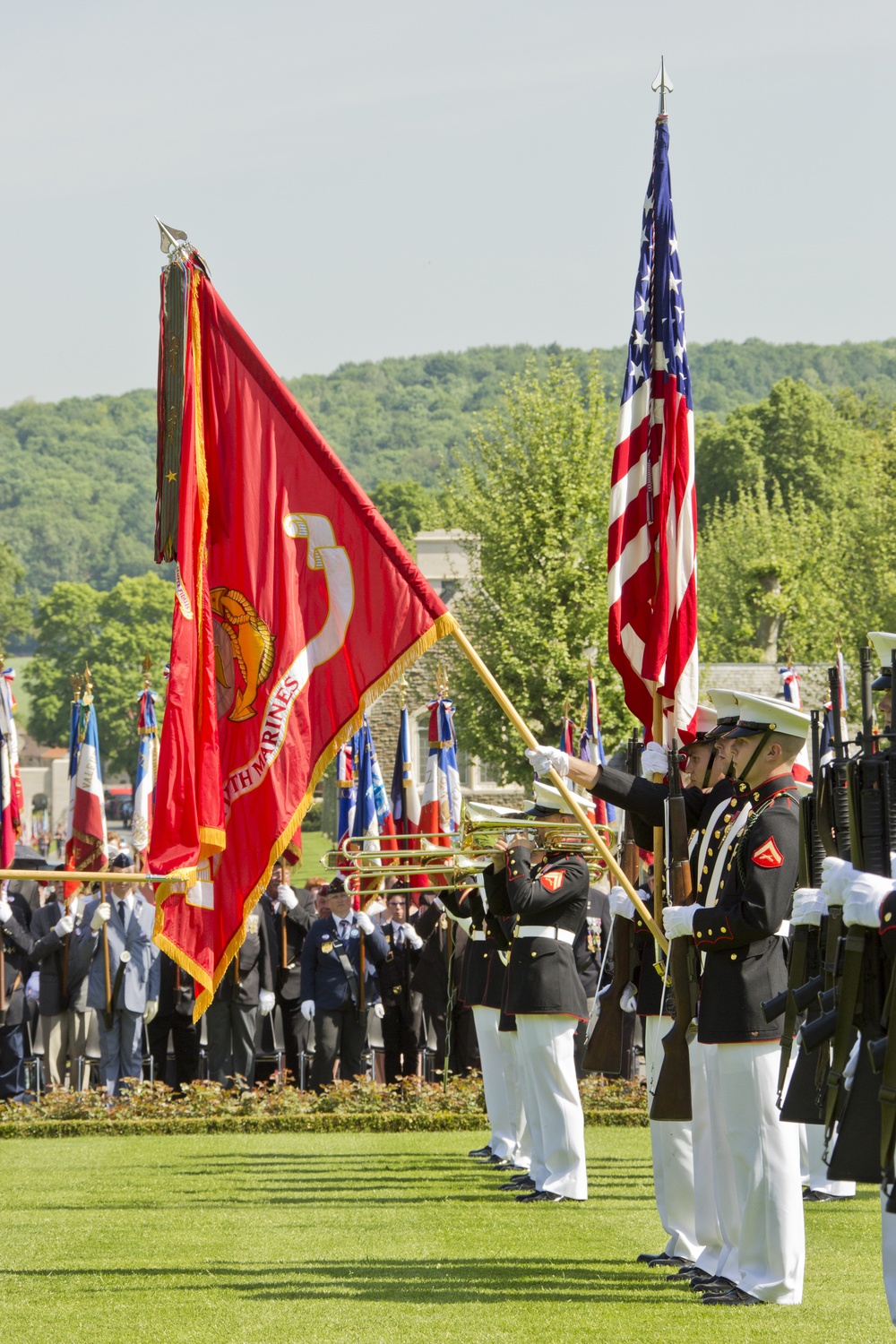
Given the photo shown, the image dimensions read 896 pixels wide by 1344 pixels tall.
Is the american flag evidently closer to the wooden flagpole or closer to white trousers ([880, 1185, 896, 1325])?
the wooden flagpole

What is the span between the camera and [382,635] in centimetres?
827

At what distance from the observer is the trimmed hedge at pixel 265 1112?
1495cm

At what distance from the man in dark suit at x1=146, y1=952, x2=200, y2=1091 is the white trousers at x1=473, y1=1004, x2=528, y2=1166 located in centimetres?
482

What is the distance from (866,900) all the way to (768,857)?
6.13ft

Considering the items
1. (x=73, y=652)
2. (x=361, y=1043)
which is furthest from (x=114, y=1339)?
(x=73, y=652)

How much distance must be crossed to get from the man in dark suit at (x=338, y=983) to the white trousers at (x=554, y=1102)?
555 centimetres

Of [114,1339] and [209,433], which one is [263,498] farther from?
[114,1339]

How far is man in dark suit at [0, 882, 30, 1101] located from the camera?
53.4 ft

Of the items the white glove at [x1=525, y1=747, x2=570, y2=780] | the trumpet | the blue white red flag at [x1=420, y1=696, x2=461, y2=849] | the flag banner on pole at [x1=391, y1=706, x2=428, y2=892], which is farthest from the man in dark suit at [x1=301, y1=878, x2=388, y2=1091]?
the white glove at [x1=525, y1=747, x2=570, y2=780]

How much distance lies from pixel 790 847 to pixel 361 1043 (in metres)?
9.82

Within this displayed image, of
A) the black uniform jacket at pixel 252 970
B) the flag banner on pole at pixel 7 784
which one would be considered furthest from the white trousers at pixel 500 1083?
the flag banner on pole at pixel 7 784

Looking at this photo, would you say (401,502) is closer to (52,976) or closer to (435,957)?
(435,957)

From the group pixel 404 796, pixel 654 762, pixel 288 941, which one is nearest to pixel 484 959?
pixel 288 941

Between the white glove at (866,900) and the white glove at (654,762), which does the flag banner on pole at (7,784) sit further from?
the white glove at (866,900)
